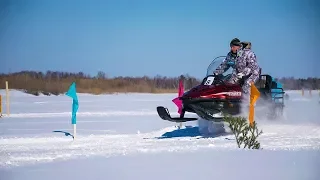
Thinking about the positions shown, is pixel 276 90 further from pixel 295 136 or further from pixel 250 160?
pixel 250 160

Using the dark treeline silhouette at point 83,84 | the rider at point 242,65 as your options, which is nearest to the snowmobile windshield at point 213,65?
the rider at point 242,65

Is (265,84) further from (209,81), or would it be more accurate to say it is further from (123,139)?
(123,139)

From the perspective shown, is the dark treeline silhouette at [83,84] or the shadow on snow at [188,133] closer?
the shadow on snow at [188,133]

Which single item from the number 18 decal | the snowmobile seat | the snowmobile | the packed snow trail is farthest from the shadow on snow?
the snowmobile seat

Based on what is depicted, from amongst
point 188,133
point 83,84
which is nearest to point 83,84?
point 83,84

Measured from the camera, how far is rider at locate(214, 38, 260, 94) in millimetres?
9945

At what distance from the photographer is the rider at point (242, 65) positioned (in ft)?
32.6

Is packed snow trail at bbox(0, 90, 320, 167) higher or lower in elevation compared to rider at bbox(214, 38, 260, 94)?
lower

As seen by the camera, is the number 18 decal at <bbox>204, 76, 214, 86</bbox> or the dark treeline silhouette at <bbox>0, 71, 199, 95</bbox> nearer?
the number 18 decal at <bbox>204, 76, 214, 86</bbox>

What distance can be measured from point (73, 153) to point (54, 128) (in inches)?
→ 241

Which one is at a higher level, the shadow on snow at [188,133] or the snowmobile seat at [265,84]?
the snowmobile seat at [265,84]

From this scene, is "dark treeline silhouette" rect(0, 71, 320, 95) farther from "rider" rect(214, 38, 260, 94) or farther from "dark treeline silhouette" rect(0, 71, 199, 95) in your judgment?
"rider" rect(214, 38, 260, 94)

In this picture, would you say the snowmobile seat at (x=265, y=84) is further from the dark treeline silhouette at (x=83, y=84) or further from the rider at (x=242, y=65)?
the dark treeline silhouette at (x=83, y=84)

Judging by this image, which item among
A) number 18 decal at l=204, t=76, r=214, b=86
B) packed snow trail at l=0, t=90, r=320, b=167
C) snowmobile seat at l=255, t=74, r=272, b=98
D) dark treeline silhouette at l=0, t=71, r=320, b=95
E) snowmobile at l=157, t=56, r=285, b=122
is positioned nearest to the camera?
packed snow trail at l=0, t=90, r=320, b=167
